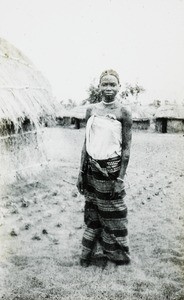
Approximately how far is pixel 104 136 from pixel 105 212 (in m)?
0.62

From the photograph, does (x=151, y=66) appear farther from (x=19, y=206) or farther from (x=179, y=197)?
(x=19, y=206)

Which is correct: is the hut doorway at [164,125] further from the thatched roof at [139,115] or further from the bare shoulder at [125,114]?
the bare shoulder at [125,114]

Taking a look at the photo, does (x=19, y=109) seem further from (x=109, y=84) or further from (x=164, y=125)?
(x=164, y=125)

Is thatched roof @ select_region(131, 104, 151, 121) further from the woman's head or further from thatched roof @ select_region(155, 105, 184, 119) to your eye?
the woman's head

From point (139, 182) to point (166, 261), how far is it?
10.4ft

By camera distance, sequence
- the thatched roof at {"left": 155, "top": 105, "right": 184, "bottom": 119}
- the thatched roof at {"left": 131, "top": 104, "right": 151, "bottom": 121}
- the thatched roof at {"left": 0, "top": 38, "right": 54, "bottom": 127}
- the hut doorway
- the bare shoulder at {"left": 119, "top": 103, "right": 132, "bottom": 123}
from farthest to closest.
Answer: the thatched roof at {"left": 131, "top": 104, "right": 151, "bottom": 121}
the hut doorway
the thatched roof at {"left": 155, "top": 105, "right": 184, "bottom": 119}
the thatched roof at {"left": 0, "top": 38, "right": 54, "bottom": 127}
the bare shoulder at {"left": 119, "top": 103, "right": 132, "bottom": 123}

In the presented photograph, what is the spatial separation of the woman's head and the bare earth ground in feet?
4.57

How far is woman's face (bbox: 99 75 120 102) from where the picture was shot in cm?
281

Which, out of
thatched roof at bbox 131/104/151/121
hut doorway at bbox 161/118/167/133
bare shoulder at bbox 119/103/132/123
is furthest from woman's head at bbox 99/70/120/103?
thatched roof at bbox 131/104/151/121

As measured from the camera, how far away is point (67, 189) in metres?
5.68

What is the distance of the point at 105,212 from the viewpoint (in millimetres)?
2908

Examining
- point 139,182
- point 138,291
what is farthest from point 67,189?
point 138,291

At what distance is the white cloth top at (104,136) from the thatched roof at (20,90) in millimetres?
2699

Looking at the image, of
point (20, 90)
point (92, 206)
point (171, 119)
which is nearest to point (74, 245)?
point (92, 206)
